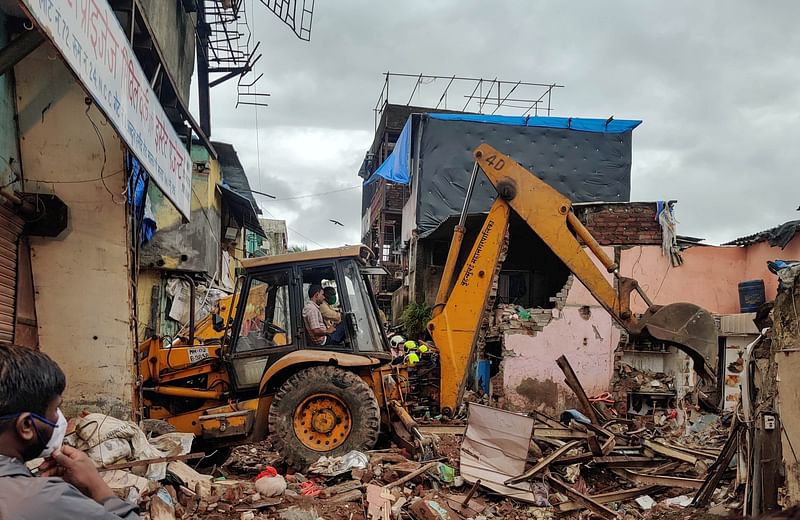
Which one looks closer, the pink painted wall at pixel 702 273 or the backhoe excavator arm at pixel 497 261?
the backhoe excavator arm at pixel 497 261

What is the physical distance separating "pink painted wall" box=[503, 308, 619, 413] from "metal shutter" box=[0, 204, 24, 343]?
8.93 metres

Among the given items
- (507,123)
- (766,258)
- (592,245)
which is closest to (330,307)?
(592,245)

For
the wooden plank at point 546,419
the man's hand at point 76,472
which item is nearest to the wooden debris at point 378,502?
the wooden plank at point 546,419

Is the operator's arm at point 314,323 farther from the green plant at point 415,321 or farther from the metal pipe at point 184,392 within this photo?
the green plant at point 415,321

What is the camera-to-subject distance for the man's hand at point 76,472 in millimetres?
1702

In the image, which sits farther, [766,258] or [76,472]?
[766,258]

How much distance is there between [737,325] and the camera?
11.1 metres

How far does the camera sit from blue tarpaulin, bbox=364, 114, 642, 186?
15969 mm

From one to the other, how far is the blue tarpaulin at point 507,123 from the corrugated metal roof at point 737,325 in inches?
295

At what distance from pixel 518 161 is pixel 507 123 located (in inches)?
46.5

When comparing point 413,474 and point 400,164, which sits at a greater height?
point 400,164

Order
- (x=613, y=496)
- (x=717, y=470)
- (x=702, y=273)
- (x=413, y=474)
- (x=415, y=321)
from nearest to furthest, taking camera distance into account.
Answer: (x=717, y=470)
(x=413, y=474)
(x=613, y=496)
(x=702, y=273)
(x=415, y=321)

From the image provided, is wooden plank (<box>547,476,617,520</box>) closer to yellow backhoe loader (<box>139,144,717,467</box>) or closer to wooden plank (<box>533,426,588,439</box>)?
wooden plank (<box>533,426,588,439</box>)

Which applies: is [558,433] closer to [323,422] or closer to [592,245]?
[592,245]
